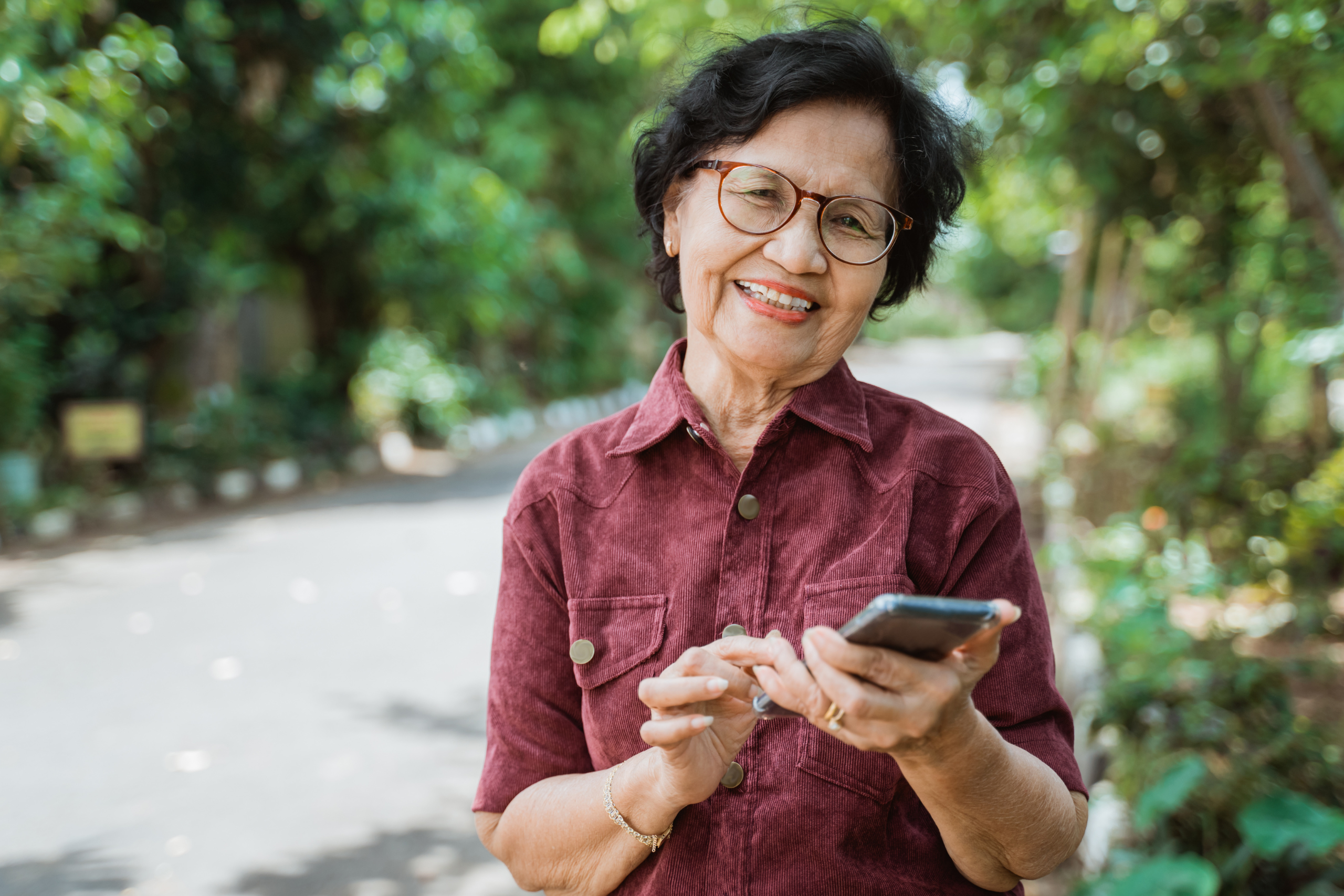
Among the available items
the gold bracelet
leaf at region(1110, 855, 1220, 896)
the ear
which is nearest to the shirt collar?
the ear

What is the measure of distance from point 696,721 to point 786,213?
707 millimetres

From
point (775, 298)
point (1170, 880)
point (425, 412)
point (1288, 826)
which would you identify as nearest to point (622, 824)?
point (775, 298)

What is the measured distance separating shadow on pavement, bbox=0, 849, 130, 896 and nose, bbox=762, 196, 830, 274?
138 inches

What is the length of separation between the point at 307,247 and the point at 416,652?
9387 mm

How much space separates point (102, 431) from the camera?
10352 mm

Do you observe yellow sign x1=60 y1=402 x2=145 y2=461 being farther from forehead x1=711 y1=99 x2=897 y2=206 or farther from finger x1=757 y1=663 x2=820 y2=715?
finger x1=757 y1=663 x2=820 y2=715

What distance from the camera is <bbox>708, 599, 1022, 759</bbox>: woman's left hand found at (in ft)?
3.38

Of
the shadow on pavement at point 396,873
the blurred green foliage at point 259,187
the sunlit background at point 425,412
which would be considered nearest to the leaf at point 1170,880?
the sunlit background at point 425,412

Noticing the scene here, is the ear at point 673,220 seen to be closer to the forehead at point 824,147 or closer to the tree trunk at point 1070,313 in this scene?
the forehead at point 824,147

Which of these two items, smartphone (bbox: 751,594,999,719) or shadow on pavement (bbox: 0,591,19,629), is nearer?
smartphone (bbox: 751,594,999,719)

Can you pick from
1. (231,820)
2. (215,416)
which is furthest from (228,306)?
(231,820)

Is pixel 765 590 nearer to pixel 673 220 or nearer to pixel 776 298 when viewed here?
pixel 776 298

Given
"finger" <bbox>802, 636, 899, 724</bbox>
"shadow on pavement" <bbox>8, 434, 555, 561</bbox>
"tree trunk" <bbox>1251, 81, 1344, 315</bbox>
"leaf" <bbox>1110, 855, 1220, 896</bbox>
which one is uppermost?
"tree trunk" <bbox>1251, 81, 1344, 315</bbox>

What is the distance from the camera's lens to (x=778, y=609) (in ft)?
4.75
